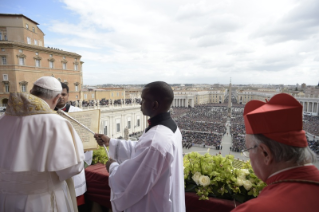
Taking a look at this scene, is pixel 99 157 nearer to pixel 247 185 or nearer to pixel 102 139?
pixel 102 139

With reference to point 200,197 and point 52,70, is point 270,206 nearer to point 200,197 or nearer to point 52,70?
point 200,197

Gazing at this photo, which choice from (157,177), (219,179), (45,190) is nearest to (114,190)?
(157,177)

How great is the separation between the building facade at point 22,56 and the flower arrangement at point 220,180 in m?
22.3

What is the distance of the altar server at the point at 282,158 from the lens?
0.94 m

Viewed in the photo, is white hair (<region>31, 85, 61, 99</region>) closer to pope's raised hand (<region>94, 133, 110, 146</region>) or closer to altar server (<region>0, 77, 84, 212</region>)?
altar server (<region>0, 77, 84, 212</region>)

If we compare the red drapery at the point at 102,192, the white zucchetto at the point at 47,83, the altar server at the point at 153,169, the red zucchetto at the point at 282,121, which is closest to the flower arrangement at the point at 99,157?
the red drapery at the point at 102,192

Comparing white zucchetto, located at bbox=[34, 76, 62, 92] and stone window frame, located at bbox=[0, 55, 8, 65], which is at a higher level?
stone window frame, located at bbox=[0, 55, 8, 65]

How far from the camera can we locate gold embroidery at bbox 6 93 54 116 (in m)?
1.67

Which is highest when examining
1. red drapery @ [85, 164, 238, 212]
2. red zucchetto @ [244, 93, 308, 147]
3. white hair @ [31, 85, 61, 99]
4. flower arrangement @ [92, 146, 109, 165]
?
white hair @ [31, 85, 61, 99]

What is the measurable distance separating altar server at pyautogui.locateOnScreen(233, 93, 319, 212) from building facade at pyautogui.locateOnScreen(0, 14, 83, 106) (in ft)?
76.3

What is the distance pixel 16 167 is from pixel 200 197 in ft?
6.03

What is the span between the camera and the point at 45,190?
1788 mm

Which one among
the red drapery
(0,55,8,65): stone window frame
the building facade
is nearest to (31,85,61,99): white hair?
the red drapery

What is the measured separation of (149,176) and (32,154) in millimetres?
1023
